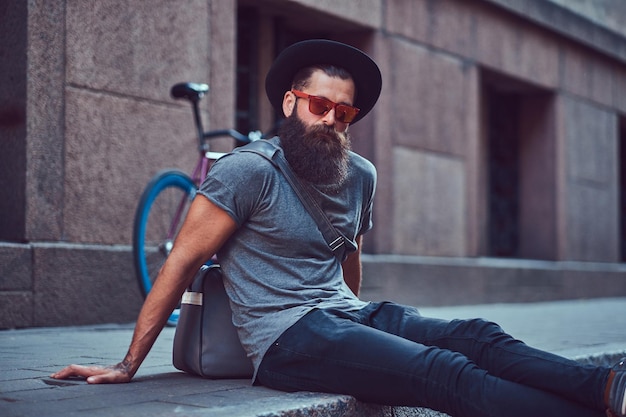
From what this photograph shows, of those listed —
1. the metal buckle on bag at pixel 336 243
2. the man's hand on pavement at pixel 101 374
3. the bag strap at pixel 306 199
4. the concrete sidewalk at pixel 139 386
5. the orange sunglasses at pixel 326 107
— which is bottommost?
the concrete sidewalk at pixel 139 386

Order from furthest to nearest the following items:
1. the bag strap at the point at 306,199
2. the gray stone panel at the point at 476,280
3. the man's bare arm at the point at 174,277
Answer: the gray stone panel at the point at 476,280 → the bag strap at the point at 306,199 → the man's bare arm at the point at 174,277

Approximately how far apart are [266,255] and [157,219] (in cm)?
299

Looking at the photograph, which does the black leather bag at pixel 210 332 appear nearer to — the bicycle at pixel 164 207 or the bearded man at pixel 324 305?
the bearded man at pixel 324 305

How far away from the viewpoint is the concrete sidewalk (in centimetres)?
291

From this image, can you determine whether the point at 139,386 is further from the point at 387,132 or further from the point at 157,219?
the point at 387,132

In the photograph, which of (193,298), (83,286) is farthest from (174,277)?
(83,286)

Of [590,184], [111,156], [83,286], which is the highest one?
[590,184]

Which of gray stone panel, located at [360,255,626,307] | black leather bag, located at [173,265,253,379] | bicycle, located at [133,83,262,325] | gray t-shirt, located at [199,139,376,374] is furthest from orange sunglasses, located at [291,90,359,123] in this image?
gray stone panel, located at [360,255,626,307]

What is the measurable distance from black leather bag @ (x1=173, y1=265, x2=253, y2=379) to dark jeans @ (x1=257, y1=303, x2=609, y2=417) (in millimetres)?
204

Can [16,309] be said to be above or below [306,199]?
below

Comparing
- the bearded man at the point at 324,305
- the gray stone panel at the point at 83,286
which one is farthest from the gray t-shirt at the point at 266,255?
the gray stone panel at the point at 83,286

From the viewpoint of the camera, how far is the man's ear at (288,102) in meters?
3.68

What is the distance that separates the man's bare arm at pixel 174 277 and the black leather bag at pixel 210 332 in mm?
186

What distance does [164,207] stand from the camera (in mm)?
6223
